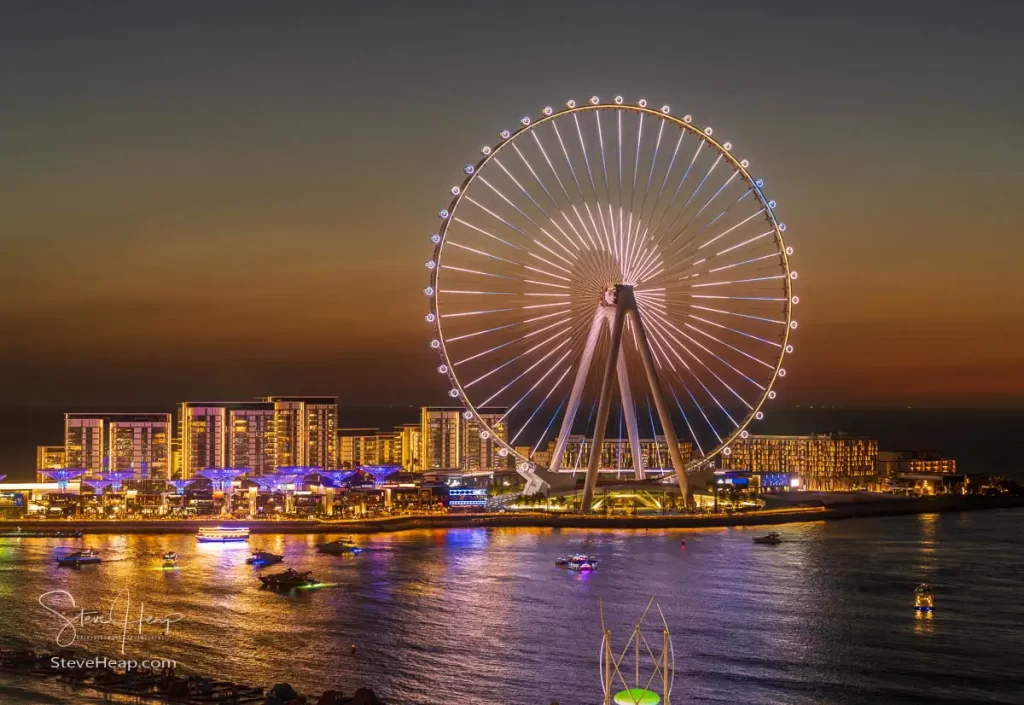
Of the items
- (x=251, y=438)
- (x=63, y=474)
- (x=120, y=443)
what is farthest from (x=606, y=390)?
(x=120, y=443)

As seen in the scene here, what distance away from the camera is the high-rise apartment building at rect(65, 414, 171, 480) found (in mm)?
62344

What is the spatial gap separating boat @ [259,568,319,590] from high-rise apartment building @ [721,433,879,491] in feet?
144

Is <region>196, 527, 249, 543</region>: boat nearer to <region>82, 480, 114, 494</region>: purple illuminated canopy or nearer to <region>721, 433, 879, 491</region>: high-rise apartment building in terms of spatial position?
<region>82, 480, 114, 494</region>: purple illuminated canopy

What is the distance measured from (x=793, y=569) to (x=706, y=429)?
124 meters

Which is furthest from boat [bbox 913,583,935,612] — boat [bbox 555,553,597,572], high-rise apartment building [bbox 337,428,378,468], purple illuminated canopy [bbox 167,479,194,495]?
high-rise apartment building [bbox 337,428,378,468]

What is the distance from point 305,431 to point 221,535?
997 inches

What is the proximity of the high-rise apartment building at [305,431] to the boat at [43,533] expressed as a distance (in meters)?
20.3

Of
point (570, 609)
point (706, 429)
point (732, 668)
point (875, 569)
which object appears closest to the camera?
point (732, 668)

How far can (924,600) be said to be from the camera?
87.0 ft

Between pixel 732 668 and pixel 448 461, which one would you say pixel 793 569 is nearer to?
pixel 732 668

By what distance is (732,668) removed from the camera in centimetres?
2073

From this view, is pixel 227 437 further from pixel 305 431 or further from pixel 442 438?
pixel 442 438

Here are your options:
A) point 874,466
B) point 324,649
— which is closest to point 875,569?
point 324,649

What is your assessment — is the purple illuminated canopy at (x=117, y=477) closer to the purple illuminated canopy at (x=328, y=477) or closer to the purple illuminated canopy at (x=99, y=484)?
the purple illuminated canopy at (x=99, y=484)
